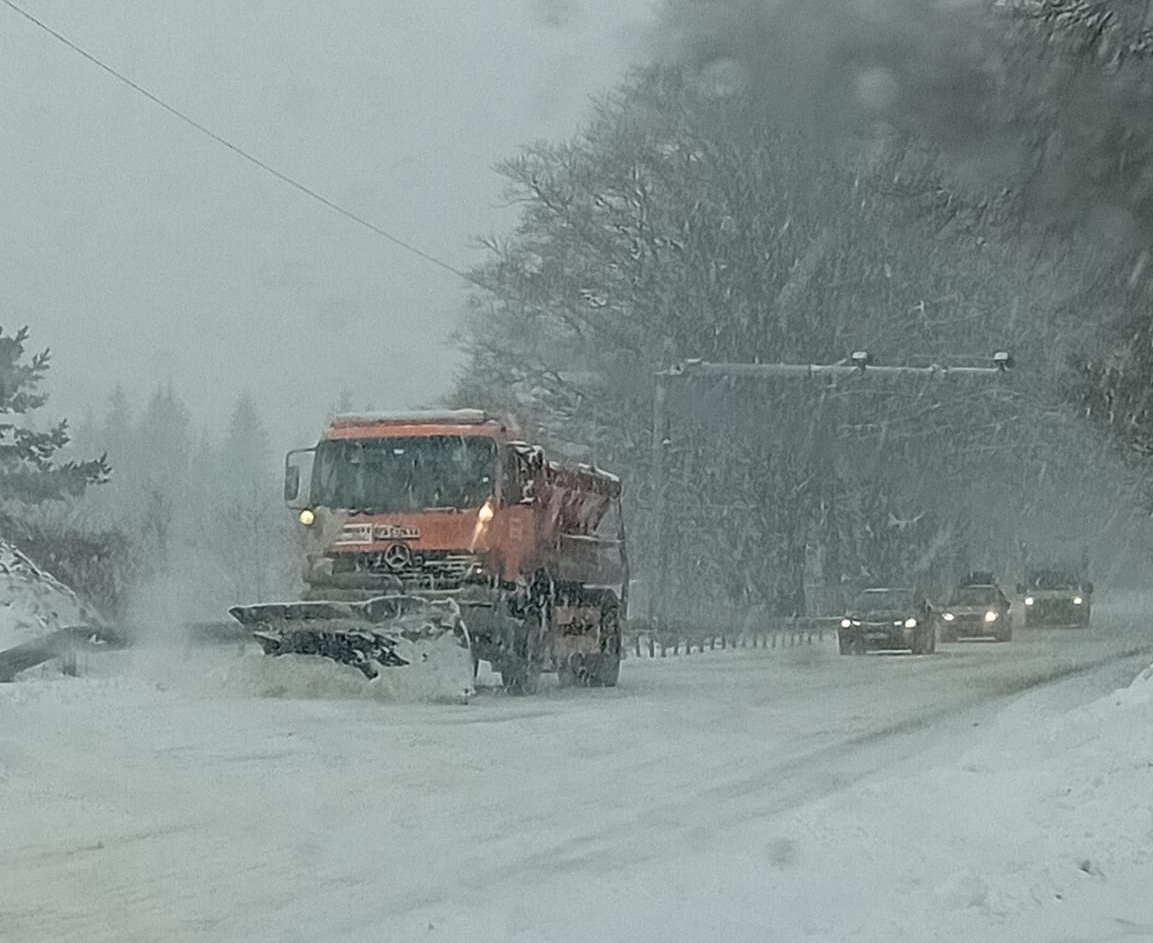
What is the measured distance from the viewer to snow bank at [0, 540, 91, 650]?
24.9 meters

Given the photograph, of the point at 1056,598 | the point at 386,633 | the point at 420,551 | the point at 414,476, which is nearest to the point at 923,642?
the point at 1056,598

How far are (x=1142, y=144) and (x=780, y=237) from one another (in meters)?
28.1

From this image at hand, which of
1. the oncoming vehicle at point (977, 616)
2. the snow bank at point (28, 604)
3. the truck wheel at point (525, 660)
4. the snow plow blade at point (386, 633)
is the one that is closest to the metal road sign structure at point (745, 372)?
the oncoming vehicle at point (977, 616)

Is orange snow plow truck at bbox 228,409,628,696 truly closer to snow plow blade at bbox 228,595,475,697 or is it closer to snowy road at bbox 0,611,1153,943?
snow plow blade at bbox 228,595,475,697

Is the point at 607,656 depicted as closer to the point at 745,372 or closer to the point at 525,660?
the point at 525,660

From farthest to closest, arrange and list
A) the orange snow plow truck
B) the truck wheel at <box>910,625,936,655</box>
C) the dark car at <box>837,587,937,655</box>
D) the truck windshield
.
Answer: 1. the truck wheel at <box>910,625,936,655</box>
2. the dark car at <box>837,587,937,655</box>
3. the truck windshield
4. the orange snow plow truck

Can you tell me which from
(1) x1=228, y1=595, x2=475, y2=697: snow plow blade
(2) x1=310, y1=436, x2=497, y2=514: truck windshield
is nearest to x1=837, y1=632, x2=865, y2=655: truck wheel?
(2) x1=310, y1=436, x2=497, y2=514: truck windshield

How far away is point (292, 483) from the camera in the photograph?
70.3 ft

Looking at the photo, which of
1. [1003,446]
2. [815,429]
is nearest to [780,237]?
[815,429]

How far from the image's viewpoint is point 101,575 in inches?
1487

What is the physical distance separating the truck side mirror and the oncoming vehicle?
26647 mm

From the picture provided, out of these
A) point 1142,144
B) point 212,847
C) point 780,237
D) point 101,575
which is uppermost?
point 780,237

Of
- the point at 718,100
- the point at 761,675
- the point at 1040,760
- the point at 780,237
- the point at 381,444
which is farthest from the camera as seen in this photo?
the point at 780,237

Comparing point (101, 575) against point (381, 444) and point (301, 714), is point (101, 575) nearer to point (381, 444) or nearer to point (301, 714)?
point (381, 444)
